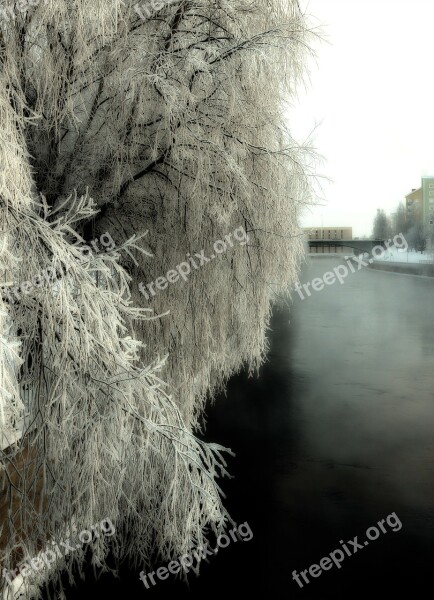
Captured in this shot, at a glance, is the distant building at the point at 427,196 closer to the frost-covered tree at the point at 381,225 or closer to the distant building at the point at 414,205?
the distant building at the point at 414,205

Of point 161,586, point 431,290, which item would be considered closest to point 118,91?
point 161,586

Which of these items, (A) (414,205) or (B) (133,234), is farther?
(A) (414,205)

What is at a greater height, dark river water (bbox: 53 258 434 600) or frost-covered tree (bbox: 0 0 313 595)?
frost-covered tree (bbox: 0 0 313 595)

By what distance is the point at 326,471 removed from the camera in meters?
11.1

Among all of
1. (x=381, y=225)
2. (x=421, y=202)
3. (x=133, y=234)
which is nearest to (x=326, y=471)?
(x=133, y=234)

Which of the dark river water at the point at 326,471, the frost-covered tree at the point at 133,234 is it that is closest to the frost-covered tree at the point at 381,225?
the dark river water at the point at 326,471

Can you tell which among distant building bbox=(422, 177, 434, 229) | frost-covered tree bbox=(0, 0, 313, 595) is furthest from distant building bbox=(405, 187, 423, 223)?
frost-covered tree bbox=(0, 0, 313, 595)

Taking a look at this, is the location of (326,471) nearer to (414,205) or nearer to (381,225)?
(381,225)

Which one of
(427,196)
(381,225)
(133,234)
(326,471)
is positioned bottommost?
(326,471)

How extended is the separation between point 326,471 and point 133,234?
7686mm

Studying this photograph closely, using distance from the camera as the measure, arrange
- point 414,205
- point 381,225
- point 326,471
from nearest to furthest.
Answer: point 326,471 → point 381,225 → point 414,205

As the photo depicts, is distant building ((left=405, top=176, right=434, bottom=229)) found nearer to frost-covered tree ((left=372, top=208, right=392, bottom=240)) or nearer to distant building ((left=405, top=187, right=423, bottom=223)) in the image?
distant building ((left=405, top=187, right=423, bottom=223))

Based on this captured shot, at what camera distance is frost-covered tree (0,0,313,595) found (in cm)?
337

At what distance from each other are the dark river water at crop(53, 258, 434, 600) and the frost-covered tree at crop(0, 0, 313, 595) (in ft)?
5.62
